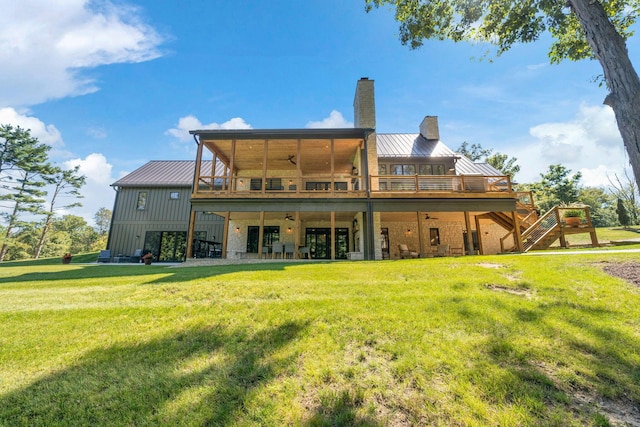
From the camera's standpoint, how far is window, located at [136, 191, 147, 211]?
61.3ft

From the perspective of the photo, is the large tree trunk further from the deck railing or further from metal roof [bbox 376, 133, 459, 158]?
metal roof [bbox 376, 133, 459, 158]

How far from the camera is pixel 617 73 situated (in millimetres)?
3732

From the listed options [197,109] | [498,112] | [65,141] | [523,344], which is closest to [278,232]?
[197,109]

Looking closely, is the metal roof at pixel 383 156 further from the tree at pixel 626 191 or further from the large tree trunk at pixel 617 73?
the tree at pixel 626 191

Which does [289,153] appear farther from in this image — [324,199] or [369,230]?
[369,230]

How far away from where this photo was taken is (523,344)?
293 centimetres

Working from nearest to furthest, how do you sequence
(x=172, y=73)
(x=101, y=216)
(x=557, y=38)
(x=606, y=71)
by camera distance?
(x=606, y=71)
(x=557, y=38)
(x=172, y=73)
(x=101, y=216)

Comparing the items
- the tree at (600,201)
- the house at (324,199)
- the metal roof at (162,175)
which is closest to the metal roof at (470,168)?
the house at (324,199)

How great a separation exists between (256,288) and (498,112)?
836 inches

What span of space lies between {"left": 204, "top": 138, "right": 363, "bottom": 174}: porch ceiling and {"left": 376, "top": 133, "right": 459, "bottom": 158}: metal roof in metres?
2.74

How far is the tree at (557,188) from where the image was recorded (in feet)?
91.7

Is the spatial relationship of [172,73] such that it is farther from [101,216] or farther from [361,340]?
[101,216]

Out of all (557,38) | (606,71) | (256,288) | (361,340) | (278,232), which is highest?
(557,38)

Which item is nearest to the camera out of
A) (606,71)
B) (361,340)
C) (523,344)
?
(523,344)
